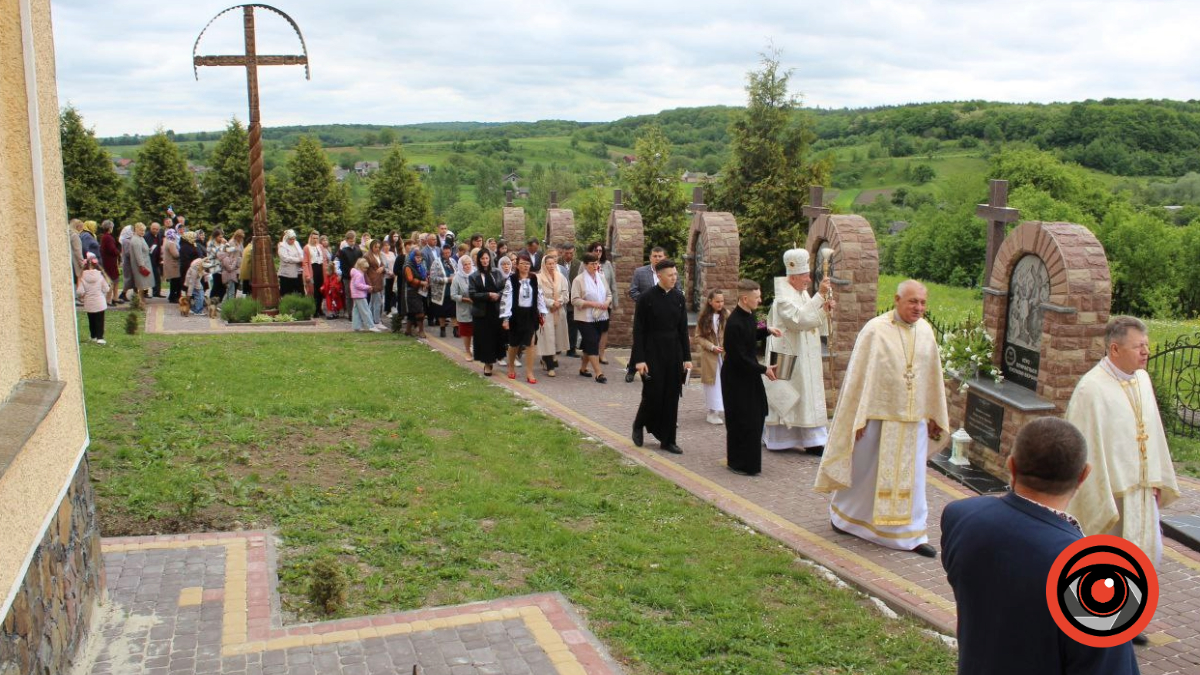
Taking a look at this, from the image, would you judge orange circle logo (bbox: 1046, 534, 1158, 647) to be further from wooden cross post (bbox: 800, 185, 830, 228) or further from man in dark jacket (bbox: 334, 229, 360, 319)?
man in dark jacket (bbox: 334, 229, 360, 319)

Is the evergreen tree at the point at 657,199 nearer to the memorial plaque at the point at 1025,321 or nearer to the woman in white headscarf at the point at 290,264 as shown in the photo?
the woman in white headscarf at the point at 290,264

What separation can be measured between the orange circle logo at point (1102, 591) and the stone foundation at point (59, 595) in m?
3.74

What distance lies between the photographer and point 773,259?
2439 centimetres

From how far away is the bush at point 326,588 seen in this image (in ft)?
18.4

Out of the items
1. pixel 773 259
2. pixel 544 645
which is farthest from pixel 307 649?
pixel 773 259

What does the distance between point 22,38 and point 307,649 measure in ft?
11.0

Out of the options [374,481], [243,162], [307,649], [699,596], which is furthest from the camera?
[243,162]

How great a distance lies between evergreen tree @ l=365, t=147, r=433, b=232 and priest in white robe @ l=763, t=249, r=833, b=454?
97.9 ft

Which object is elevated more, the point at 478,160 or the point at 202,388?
the point at 478,160

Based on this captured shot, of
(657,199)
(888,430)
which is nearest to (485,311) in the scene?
(888,430)

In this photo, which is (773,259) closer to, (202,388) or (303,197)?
(202,388)

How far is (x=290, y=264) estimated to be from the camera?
63.2 ft

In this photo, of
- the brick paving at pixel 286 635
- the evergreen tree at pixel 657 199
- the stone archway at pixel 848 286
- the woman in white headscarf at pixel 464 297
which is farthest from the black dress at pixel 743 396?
the evergreen tree at pixel 657 199

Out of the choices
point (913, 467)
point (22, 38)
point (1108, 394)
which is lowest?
point (913, 467)
